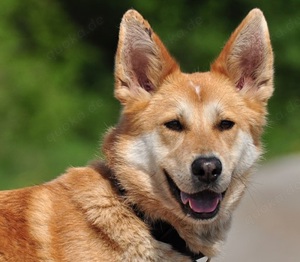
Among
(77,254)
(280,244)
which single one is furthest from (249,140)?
(280,244)

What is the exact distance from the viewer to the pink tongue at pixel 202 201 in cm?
458

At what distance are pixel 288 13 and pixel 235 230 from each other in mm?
8380

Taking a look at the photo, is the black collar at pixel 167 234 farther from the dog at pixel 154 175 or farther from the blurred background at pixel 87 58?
the blurred background at pixel 87 58

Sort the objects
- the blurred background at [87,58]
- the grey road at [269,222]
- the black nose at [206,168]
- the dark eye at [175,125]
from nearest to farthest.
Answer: the black nose at [206,168] → the dark eye at [175,125] → the grey road at [269,222] → the blurred background at [87,58]

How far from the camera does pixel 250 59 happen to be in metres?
5.12

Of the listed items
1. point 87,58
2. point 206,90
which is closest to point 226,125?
point 206,90

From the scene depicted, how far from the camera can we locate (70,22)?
15.5m

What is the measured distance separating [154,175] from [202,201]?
0.33m

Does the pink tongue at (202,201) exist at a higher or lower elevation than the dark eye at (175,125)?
lower

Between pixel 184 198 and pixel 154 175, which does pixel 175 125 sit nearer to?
pixel 154 175

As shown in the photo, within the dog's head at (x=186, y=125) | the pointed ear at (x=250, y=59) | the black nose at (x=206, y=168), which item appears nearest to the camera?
the black nose at (x=206, y=168)

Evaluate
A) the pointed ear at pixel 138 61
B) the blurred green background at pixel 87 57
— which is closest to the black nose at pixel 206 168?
the pointed ear at pixel 138 61

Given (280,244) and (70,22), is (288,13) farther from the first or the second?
(280,244)

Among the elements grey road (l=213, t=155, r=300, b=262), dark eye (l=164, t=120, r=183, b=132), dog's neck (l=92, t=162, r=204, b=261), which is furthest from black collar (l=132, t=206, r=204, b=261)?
grey road (l=213, t=155, r=300, b=262)
